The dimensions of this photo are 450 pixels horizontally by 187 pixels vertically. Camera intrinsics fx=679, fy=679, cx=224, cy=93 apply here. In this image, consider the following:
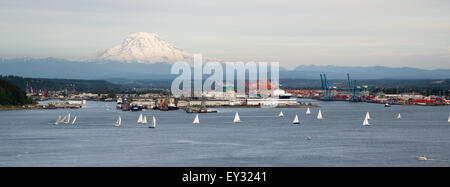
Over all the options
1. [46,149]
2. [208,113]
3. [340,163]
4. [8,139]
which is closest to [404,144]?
[340,163]

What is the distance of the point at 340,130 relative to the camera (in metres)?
44.9

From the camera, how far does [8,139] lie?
3838cm

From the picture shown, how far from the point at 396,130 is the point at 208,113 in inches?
1260
